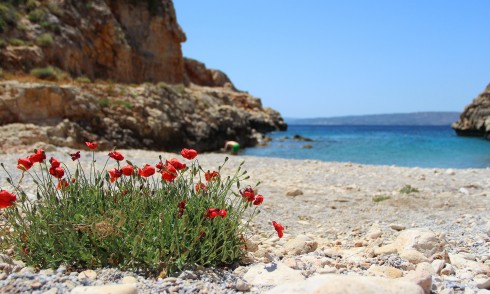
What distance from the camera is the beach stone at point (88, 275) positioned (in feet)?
10.5

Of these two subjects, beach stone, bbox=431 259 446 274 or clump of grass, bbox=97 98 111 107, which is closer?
beach stone, bbox=431 259 446 274

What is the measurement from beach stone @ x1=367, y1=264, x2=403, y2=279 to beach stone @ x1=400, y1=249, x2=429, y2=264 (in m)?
0.44

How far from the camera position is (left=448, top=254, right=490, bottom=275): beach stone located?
379cm

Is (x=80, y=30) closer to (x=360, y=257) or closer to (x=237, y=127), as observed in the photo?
(x=237, y=127)

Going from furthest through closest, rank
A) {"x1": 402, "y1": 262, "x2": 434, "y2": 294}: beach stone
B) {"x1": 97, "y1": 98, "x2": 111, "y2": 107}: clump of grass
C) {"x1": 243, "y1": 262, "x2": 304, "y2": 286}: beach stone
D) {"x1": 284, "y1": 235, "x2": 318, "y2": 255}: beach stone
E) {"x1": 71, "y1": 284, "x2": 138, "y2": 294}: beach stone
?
{"x1": 97, "y1": 98, "x2": 111, "y2": 107}: clump of grass, {"x1": 284, "y1": 235, "x2": 318, "y2": 255}: beach stone, {"x1": 243, "y1": 262, "x2": 304, "y2": 286}: beach stone, {"x1": 402, "y1": 262, "x2": 434, "y2": 294}: beach stone, {"x1": 71, "y1": 284, "x2": 138, "y2": 294}: beach stone

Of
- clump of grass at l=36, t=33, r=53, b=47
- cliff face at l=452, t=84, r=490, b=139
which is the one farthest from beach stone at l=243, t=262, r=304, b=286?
cliff face at l=452, t=84, r=490, b=139

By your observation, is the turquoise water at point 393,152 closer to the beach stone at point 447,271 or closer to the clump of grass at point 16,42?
the clump of grass at point 16,42

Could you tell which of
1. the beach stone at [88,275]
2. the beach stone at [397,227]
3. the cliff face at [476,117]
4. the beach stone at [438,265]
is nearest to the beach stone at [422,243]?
the beach stone at [438,265]

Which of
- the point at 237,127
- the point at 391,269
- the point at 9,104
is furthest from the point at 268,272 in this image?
the point at 237,127

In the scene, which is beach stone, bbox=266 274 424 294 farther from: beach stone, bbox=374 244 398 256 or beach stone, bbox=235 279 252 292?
beach stone, bbox=374 244 398 256

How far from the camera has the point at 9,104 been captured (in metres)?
16.1

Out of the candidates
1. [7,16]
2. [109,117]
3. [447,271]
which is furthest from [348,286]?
[7,16]

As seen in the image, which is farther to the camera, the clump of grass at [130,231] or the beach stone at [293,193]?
the beach stone at [293,193]

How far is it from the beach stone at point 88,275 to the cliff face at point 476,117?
57260 millimetres
